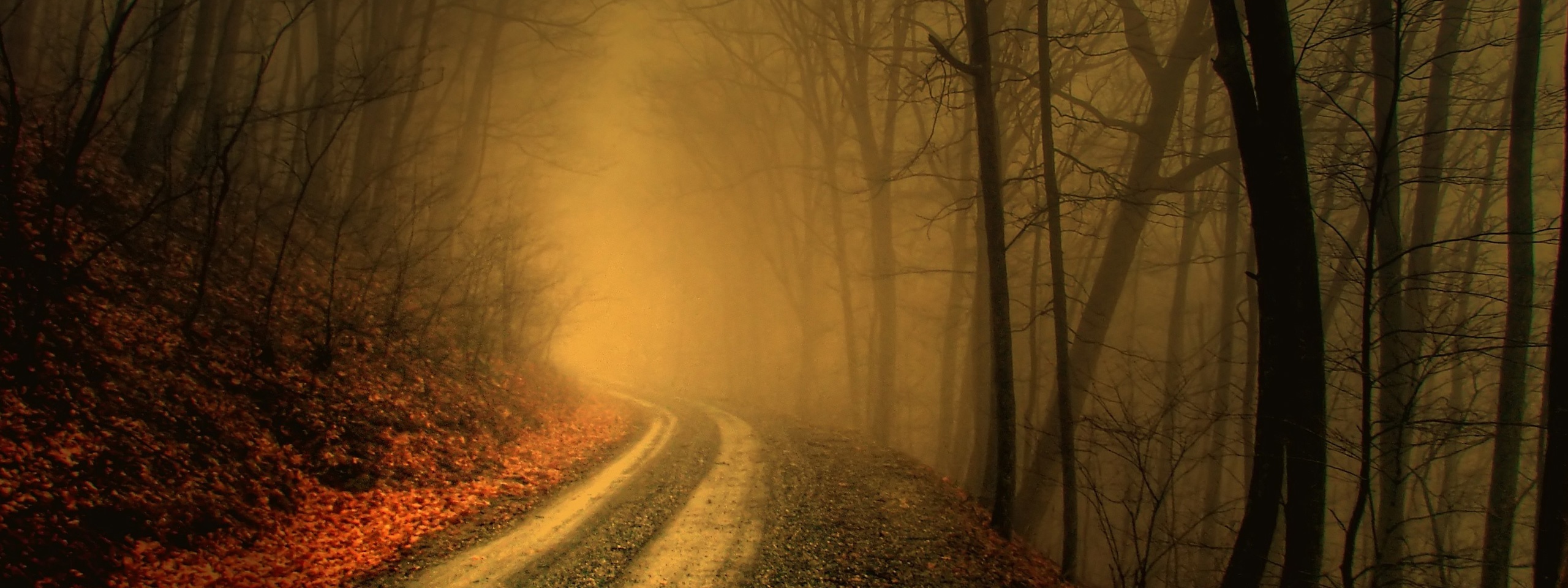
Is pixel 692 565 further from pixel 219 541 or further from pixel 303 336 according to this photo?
pixel 303 336

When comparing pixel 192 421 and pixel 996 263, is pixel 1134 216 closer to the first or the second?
pixel 996 263

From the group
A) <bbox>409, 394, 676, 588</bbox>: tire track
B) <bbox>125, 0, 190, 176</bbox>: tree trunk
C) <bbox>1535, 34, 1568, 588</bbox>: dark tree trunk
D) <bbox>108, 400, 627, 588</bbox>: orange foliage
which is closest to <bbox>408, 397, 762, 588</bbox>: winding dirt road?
<bbox>409, 394, 676, 588</bbox>: tire track

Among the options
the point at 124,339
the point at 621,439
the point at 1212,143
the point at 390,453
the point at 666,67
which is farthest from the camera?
the point at 666,67

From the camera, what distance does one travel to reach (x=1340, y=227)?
15219 mm

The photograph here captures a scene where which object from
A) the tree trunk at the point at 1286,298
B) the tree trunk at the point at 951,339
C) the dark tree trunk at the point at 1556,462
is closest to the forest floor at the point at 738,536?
the tree trunk at the point at 1286,298

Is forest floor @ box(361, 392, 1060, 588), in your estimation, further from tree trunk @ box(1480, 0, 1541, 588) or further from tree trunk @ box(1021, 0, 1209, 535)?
tree trunk @ box(1480, 0, 1541, 588)

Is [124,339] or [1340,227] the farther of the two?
[1340,227]

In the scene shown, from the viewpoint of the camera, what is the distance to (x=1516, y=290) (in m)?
8.41

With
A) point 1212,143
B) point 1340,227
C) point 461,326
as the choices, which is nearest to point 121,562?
point 461,326

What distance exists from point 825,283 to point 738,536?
693 inches

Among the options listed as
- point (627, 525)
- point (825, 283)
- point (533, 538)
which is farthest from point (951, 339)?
point (533, 538)

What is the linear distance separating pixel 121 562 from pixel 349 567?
4.45ft

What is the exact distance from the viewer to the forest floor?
18.7 feet

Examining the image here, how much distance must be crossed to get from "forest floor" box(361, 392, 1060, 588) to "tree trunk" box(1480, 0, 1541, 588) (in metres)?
5.95
